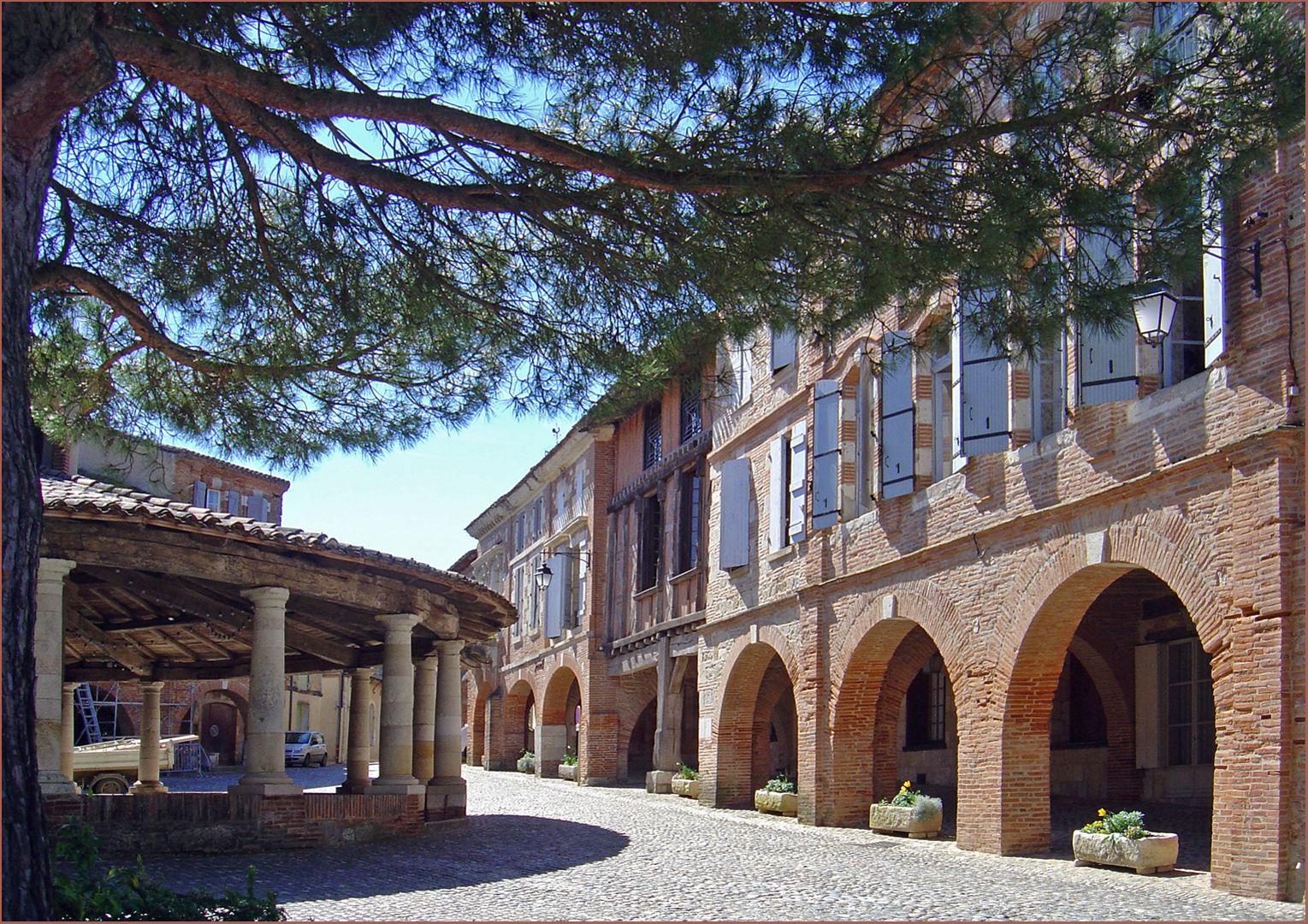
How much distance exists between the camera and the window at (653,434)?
24.7 metres

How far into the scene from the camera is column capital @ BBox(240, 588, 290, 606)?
1149cm

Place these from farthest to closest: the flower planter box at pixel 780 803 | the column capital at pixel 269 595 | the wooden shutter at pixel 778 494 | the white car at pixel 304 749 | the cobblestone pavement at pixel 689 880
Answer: the white car at pixel 304 749 < the wooden shutter at pixel 778 494 < the flower planter box at pixel 780 803 < the column capital at pixel 269 595 < the cobblestone pavement at pixel 689 880

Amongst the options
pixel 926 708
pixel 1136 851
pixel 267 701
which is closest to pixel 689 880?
pixel 1136 851

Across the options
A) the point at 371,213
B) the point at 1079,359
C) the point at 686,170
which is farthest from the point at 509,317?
the point at 1079,359

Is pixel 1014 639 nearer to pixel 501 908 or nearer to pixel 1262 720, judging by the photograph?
pixel 1262 720

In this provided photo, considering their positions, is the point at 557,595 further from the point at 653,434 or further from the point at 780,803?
the point at 780,803

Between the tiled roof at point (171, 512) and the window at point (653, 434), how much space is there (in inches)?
498

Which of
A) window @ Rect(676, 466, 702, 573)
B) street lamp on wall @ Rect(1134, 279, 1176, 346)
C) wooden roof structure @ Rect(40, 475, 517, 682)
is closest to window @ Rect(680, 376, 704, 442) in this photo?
window @ Rect(676, 466, 702, 573)

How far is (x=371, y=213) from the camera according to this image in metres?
8.01

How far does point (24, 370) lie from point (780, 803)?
13.4m

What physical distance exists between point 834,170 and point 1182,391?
432 centimetres

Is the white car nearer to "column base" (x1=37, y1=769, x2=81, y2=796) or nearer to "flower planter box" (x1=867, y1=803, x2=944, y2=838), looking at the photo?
"flower planter box" (x1=867, y1=803, x2=944, y2=838)

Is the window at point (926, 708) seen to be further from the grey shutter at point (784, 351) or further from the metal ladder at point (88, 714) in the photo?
the metal ladder at point (88, 714)

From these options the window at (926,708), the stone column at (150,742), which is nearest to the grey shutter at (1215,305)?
the window at (926,708)
